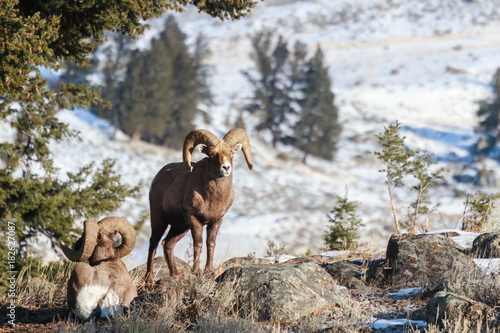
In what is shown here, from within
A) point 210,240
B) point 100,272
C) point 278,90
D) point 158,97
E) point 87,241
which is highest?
point 278,90

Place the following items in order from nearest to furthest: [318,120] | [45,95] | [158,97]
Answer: [45,95] → [158,97] → [318,120]

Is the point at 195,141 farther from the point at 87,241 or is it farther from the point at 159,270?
the point at 159,270

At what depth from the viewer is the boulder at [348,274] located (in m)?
7.66

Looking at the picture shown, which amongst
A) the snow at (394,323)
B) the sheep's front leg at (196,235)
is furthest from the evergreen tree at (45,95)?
the snow at (394,323)

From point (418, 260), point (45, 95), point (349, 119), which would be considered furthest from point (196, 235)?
point (349, 119)

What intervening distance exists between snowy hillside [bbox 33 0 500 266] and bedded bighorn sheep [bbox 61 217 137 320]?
89.1 inches

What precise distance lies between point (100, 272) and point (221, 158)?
2.00 m

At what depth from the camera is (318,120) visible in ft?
185

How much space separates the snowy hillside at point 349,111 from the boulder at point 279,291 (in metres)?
1.91

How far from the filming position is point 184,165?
7.47 metres

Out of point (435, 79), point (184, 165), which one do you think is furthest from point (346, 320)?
point (435, 79)

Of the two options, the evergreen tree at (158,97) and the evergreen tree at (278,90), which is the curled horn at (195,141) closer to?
the evergreen tree at (158,97)

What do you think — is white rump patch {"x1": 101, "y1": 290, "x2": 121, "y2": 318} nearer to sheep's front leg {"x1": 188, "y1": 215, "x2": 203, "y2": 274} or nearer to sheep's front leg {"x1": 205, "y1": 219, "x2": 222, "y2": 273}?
sheep's front leg {"x1": 188, "y1": 215, "x2": 203, "y2": 274}

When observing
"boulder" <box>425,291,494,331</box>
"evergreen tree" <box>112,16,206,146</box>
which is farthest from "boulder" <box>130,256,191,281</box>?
"evergreen tree" <box>112,16,206,146</box>
